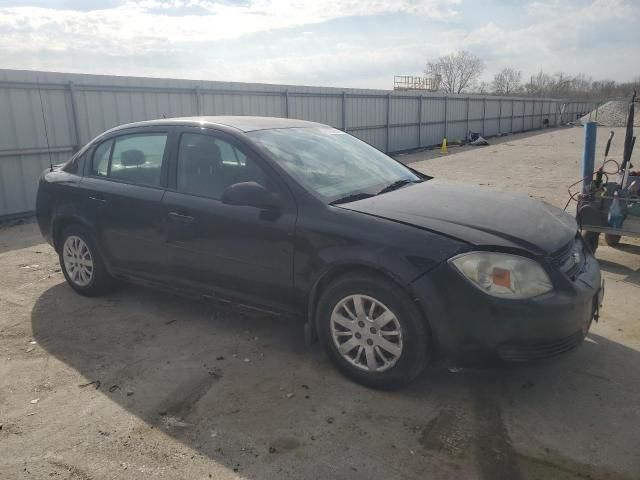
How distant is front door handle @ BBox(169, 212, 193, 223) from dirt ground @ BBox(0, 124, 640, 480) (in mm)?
918

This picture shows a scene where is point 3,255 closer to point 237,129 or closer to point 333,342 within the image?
point 237,129

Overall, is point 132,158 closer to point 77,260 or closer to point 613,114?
point 77,260

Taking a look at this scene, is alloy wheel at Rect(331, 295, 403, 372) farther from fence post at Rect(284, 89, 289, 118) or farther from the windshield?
fence post at Rect(284, 89, 289, 118)

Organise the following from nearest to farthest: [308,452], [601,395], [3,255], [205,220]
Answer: [308,452] → [601,395] → [205,220] → [3,255]

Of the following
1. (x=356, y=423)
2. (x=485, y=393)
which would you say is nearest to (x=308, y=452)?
(x=356, y=423)

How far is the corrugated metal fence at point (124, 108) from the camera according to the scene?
897 cm

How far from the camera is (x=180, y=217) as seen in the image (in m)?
3.91

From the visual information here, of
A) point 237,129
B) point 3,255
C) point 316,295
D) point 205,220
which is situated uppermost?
point 237,129

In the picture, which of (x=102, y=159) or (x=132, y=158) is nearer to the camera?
(x=132, y=158)

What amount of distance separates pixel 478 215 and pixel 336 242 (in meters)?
0.92

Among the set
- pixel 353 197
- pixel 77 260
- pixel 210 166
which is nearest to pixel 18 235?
pixel 77 260

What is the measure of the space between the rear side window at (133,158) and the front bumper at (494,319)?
2414 millimetres

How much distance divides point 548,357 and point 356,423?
114cm

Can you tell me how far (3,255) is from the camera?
21.9 feet
